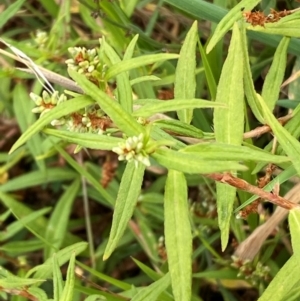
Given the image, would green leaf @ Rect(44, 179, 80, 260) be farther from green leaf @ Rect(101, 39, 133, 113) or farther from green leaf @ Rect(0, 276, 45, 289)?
green leaf @ Rect(101, 39, 133, 113)

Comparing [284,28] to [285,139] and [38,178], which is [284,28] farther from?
[38,178]

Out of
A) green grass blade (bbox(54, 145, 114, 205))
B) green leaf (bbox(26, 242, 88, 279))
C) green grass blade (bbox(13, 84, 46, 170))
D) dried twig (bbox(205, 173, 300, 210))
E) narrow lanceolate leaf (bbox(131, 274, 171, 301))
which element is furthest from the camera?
green grass blade (bbox(13, 84, 46, 170))

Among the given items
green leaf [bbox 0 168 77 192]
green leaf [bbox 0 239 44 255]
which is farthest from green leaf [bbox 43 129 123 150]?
green leaf [bbox 0 168 77 192]

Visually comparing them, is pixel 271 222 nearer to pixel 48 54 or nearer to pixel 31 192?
pixel 48 54

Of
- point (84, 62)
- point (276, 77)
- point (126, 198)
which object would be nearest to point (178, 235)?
point (126, 198)

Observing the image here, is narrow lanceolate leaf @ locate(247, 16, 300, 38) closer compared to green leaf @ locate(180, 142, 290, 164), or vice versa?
green leaf @ locate(180, 142, 290, 164)

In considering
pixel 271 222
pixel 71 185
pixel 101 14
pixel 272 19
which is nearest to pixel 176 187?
pixel 272 19

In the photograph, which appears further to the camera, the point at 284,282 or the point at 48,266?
the point at 48,266
